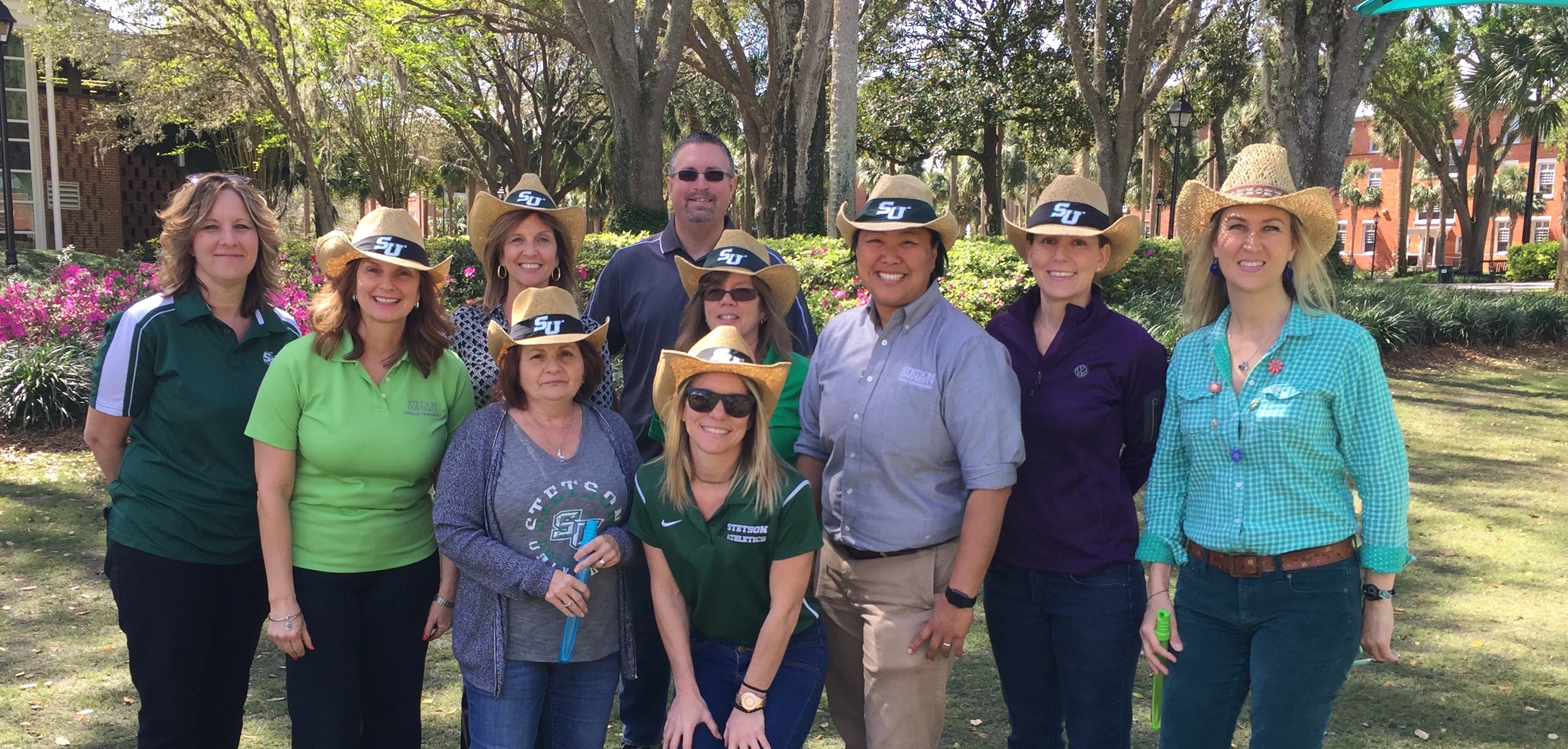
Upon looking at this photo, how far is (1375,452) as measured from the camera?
9.21 feet

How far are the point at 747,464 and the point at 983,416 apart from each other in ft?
2.36

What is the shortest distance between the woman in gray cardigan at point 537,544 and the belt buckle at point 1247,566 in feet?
5.71

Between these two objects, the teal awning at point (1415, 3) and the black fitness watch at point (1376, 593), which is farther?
the teal awning at point (1415, 3)

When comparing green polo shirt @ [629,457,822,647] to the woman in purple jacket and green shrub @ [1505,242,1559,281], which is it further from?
green shrub @ [1505,242,1559,281]

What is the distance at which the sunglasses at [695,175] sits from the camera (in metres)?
4.53

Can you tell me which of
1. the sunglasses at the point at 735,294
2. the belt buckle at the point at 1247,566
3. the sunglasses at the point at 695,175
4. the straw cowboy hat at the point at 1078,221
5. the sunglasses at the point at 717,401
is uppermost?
the sunglasses at the point at 695,175

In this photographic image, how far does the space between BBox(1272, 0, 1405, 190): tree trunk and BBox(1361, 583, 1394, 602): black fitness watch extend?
12883 mm

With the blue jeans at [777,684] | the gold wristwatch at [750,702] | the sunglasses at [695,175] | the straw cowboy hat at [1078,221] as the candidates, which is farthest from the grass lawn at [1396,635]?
the sunglasses at [695,175]

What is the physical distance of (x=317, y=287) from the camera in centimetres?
1221

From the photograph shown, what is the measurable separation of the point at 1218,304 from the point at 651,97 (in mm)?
12838

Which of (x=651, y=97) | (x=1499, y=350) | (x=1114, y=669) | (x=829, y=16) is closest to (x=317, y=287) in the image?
(x=651, y=97)

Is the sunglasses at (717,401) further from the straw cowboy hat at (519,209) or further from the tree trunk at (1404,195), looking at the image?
the tree trunk at (1404,195)

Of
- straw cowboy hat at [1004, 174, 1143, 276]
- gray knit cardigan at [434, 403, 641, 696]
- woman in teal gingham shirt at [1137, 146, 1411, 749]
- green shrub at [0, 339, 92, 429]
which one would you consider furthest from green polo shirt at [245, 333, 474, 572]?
green shrub at [0, 339, 92, 429]

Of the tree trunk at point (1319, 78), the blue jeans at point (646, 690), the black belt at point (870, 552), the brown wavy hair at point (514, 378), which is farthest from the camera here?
the tree trunk at point (1319, 78)
